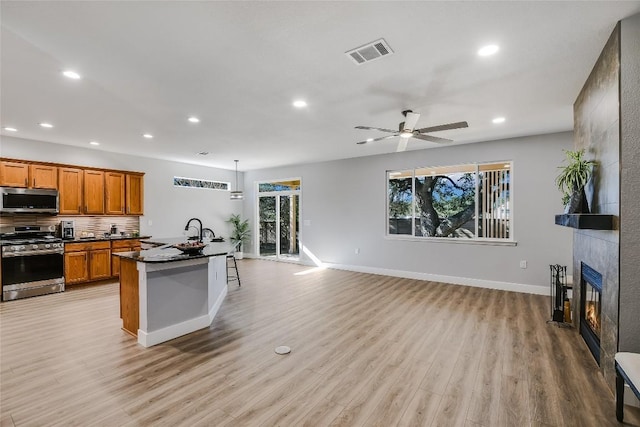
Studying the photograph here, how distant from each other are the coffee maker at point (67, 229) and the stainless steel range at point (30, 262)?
0.63ft

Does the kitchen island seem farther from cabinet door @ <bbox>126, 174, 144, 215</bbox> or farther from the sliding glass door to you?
the sliding glass door

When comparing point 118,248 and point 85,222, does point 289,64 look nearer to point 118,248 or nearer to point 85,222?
point 118,248

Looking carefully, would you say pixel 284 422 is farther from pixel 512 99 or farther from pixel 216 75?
pixel 512 99

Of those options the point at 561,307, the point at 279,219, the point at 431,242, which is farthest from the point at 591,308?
the point at 279,219

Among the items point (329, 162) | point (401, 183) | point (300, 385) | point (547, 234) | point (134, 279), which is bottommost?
point (300, 385)

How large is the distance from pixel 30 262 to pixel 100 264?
108 centimetres

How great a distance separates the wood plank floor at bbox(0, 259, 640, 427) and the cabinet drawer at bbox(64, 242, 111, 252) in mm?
1249

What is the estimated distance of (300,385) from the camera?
250 cm

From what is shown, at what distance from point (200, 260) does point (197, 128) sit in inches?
92.7

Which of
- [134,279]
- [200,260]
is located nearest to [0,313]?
[134,279]

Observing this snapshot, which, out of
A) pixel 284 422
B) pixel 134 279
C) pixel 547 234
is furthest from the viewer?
pixel 547 234

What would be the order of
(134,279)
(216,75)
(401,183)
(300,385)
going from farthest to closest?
(401,183)
(134,279)
(216,75)
(300,385)

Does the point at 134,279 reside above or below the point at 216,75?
below

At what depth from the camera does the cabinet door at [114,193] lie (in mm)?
6344
